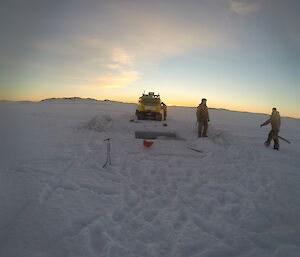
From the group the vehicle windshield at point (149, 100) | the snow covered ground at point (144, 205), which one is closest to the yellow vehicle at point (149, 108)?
the vehicle windshield at point (149, 100)

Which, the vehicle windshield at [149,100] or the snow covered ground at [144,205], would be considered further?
the vehicle windshield at [149,100]

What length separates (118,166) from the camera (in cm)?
589

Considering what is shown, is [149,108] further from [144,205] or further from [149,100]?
[144,205]

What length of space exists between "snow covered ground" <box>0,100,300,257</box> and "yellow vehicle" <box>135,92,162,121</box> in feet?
33.0

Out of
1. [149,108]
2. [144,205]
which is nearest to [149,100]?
[149,108]

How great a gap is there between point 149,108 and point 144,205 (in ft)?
43.7

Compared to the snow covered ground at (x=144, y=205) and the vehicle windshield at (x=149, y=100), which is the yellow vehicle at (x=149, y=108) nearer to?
the vehicle windshield at (x=149, y=100)

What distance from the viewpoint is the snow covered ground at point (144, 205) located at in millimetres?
2938

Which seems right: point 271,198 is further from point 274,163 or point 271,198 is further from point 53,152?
point 53,152

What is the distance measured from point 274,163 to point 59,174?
23.3 feet

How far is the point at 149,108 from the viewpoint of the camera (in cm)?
1686

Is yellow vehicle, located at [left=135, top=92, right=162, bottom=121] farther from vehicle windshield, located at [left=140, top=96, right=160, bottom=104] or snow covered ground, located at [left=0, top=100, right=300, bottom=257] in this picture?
snow covered ground, located at [left=0, top=100, right=300, bottom=257]

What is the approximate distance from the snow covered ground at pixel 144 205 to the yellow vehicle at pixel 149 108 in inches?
396

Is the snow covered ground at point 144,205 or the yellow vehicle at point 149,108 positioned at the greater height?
the yellow vehicle at point 149,108
